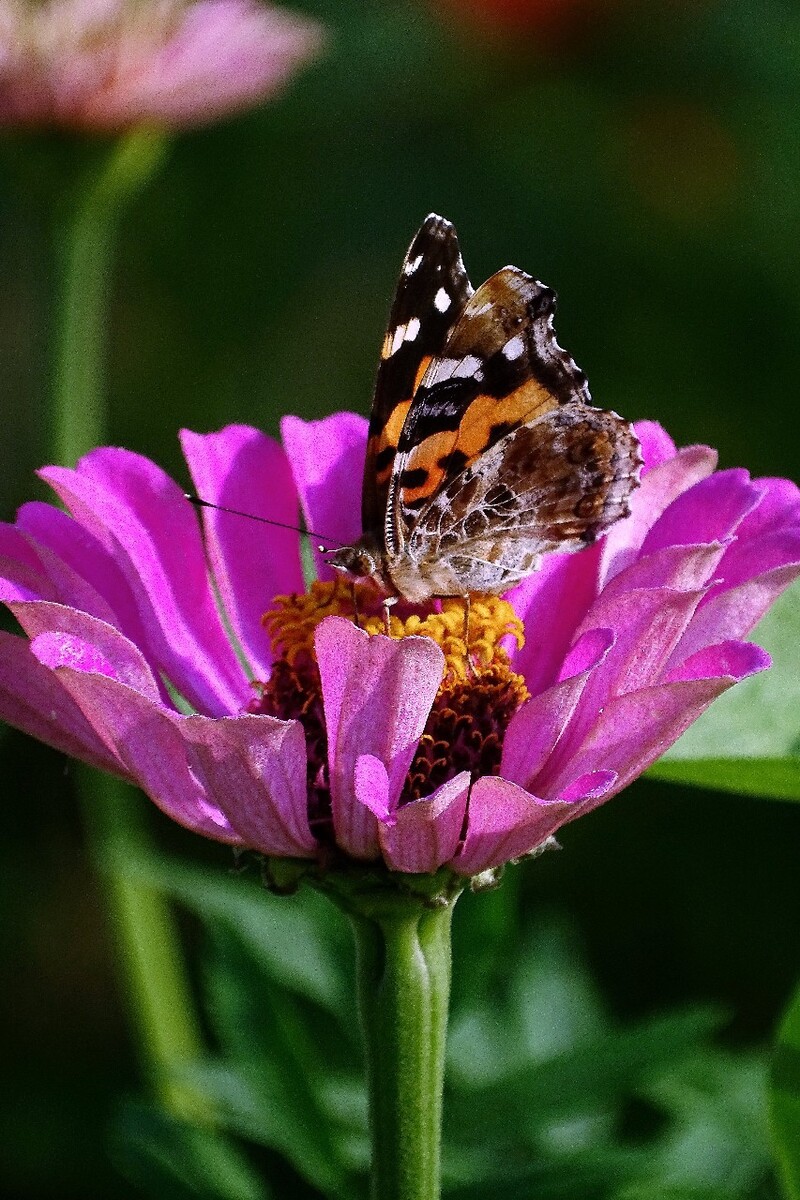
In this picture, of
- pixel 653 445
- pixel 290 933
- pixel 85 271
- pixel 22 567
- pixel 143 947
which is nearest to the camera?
pixel 22 567

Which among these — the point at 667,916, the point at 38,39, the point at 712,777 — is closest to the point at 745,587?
the point at 712,777

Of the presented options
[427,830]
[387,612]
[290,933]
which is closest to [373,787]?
[427,830]

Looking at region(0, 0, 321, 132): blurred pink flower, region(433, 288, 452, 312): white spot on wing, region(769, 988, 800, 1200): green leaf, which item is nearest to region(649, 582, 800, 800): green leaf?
region(769, 988, 800, 1200): green leaf

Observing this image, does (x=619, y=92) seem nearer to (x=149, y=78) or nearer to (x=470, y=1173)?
(x=149, y=78)

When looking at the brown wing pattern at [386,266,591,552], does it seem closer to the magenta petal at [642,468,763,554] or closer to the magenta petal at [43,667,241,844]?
the magenta petal at [642,468,763,554]

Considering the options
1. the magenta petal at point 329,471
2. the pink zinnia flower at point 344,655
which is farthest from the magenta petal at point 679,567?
the magenta petal at point 329,471

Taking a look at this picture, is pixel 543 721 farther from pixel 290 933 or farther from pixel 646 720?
pixel 290 933

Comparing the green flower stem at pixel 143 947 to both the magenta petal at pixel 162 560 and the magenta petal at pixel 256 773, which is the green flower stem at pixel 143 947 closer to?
the magenta petal at pixel 162 560
